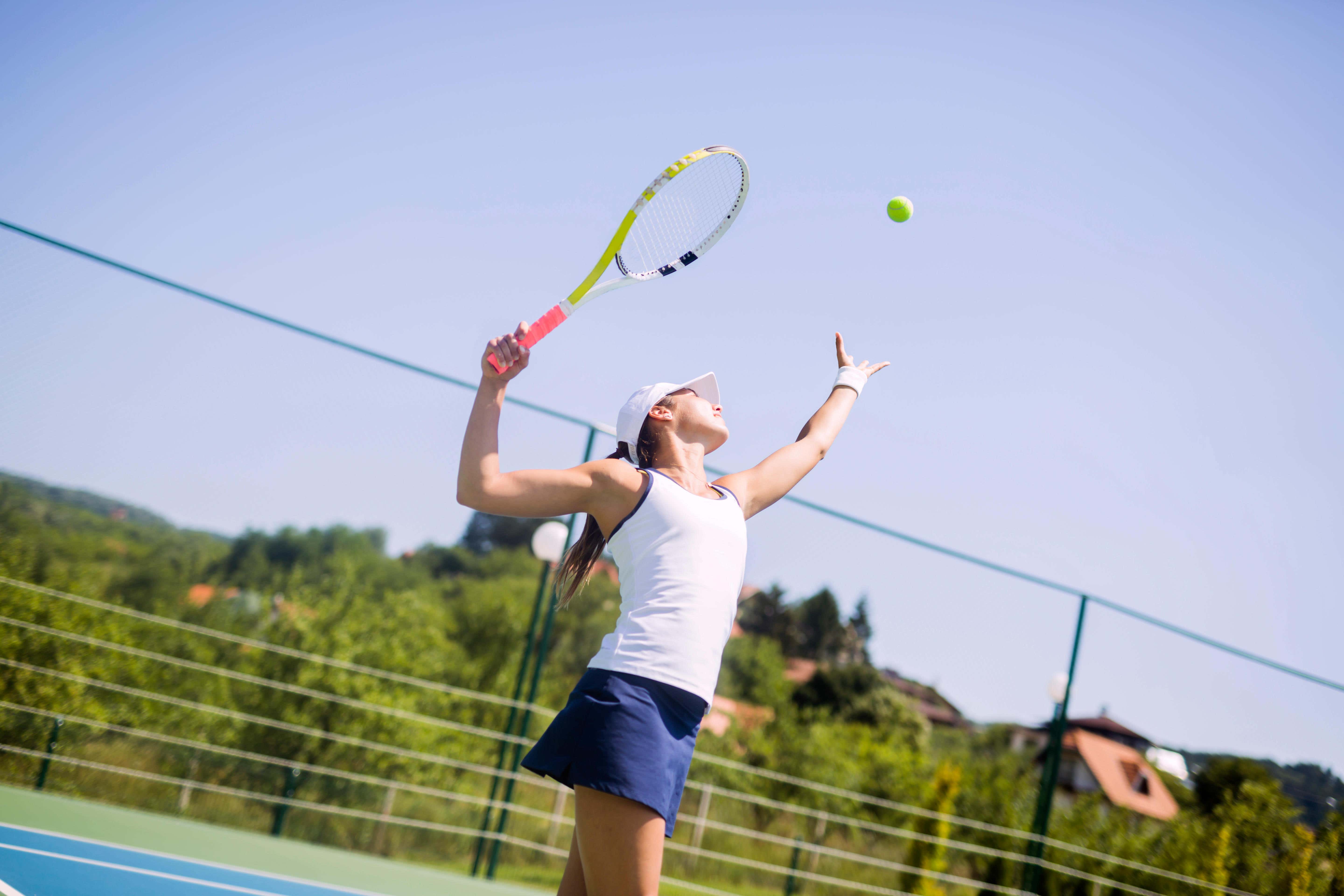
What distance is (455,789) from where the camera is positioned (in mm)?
6453

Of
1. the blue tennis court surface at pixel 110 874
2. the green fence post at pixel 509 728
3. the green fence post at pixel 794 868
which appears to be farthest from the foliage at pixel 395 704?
the blue tennis court surface at pixel 110 874

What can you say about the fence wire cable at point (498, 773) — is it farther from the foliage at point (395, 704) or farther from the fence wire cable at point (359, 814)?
the fence wire cable at point (359, 814)

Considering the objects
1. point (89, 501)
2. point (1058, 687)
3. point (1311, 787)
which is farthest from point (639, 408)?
point (1311, 787)

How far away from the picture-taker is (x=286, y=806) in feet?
16.7

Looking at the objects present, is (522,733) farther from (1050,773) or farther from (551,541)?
(1050,773)

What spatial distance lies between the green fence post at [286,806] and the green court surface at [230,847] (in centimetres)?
34

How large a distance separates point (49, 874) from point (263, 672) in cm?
376

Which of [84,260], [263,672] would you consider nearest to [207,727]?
[263,672]

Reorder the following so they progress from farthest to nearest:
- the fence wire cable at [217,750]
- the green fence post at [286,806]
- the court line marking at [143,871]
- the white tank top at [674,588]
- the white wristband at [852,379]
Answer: the green fence post at [286,806]
the fence wire cable at [217,750]
the court line marking at [143,871]
the white wristband at [852,379]
the white tank top at [674,588]

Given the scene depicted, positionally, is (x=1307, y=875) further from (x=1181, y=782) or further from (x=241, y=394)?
(x=241, y=394)

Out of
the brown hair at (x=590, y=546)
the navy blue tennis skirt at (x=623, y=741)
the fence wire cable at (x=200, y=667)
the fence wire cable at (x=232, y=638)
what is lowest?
the fence wire cable at (x=200, y=667)

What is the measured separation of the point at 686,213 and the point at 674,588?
1.35 meters

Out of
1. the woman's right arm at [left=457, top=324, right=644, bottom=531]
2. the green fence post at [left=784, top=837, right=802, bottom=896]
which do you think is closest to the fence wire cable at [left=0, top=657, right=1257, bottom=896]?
the green fence post at [left=784, top=837, right=802, bottom=896]

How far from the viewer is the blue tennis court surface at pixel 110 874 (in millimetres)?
2832
